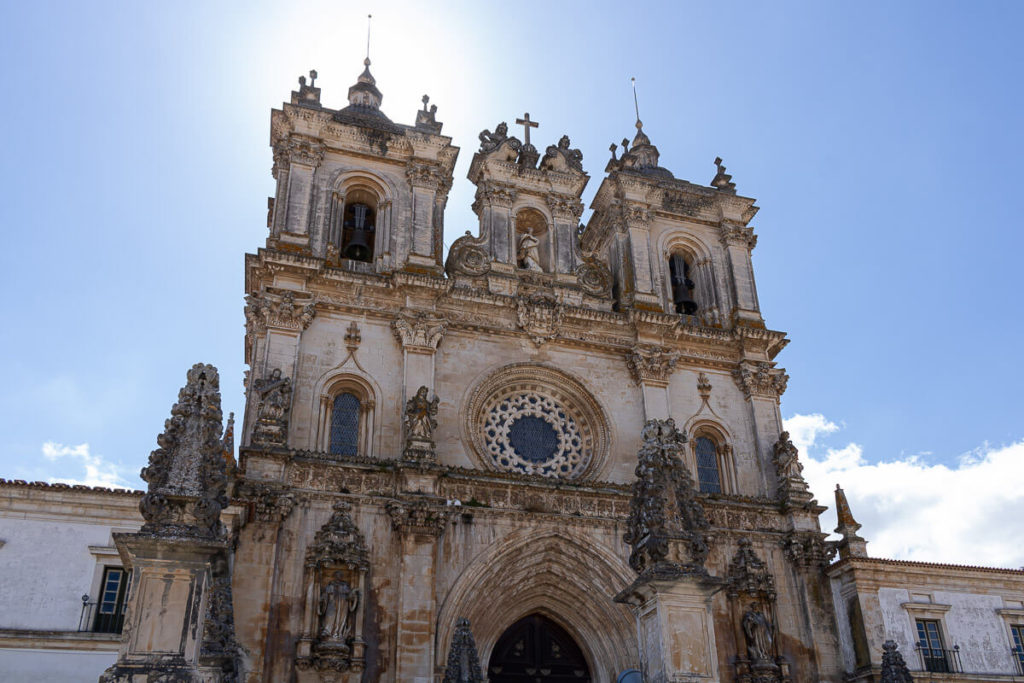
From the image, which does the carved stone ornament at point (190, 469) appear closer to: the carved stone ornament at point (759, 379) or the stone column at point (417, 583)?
the stone column at point (417, 583)

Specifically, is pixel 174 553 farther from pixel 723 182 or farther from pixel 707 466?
pixel 723 182

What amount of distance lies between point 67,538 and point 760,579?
15.2 m

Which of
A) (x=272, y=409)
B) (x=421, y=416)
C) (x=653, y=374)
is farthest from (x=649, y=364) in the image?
(x=272, y=409)

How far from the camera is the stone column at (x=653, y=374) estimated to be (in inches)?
909

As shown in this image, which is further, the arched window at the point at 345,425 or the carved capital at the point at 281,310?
the carved capital at the point at 281,310

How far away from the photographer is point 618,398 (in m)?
23.2

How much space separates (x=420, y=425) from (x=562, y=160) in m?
10.6

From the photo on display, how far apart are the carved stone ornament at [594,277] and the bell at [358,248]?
229 inches

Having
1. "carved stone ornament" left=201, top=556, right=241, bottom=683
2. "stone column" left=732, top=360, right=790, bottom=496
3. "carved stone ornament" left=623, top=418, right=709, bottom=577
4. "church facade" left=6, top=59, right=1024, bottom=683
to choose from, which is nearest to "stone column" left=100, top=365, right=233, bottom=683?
"carved stone ornament" left=201, top=556, right=241, bottom=683

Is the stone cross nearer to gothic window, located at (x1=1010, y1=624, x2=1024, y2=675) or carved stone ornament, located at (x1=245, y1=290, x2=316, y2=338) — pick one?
carved stone ornament, located at (x1=245, y1=290, x2=316, y2=338)

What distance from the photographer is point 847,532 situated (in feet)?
74.1

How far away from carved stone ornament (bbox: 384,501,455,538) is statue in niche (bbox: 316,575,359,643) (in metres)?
1.66

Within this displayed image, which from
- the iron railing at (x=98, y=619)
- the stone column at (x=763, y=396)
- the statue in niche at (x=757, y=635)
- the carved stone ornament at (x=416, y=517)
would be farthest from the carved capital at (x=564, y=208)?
the iron railing at (x=98, y=619)

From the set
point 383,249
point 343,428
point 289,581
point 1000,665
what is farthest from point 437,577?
Result: point 1000,665
